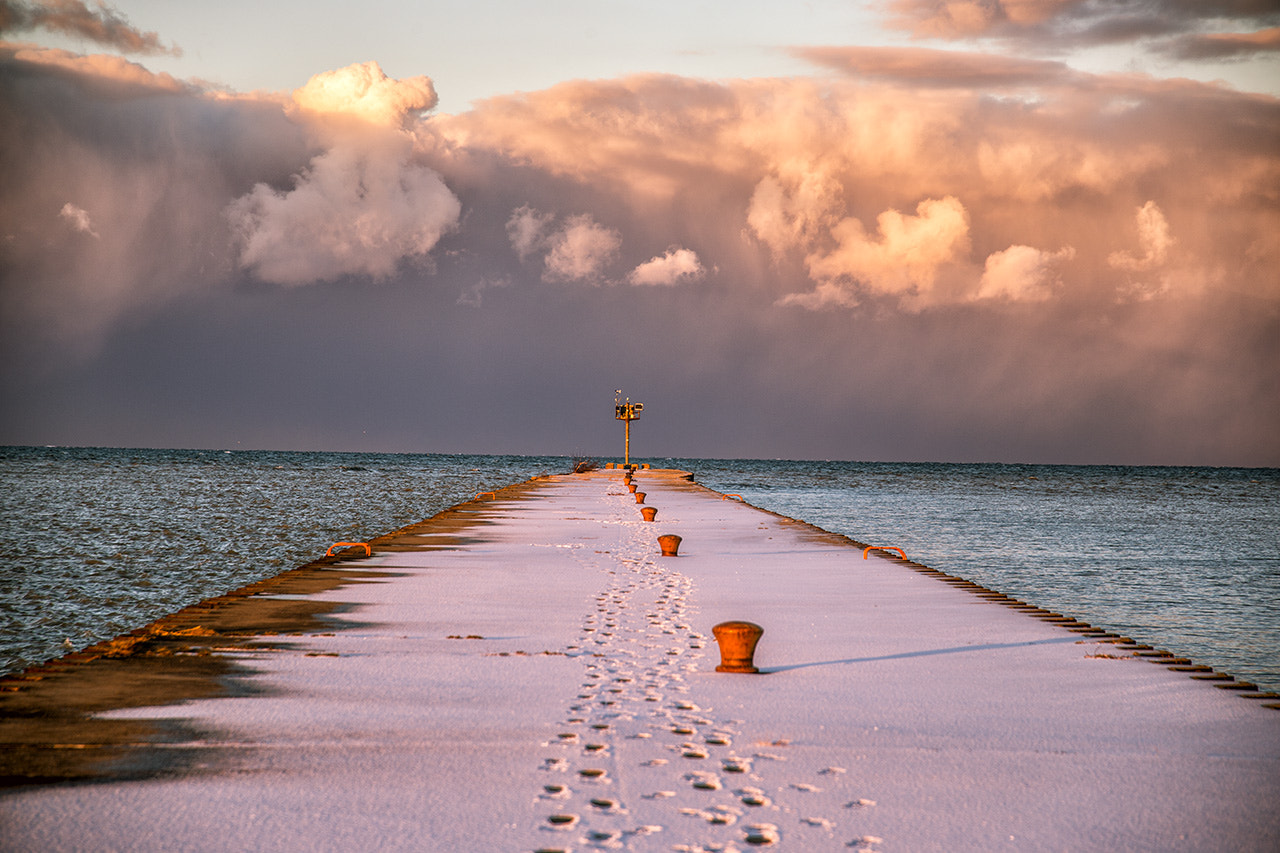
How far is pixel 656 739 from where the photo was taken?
314 inches

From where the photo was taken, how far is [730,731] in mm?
8242

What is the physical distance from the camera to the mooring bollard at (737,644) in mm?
10198

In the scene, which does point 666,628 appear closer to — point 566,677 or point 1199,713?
point 566,677

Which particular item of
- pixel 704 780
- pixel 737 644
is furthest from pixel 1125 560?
pixel 704 780

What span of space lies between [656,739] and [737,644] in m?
2.44

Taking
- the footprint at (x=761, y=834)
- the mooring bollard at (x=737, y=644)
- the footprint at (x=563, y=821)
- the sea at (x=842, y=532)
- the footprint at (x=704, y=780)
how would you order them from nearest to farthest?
the footprint at (x=761, y=834)
the footprint at (x=563, y=821)
the footprint at (x=704, y=780)
the mooring bollard at (x=737, y=644)
the sea at (x=842, y=532)

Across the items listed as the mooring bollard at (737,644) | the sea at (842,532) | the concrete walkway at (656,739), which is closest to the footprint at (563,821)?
the concrete walkway at (656,739)

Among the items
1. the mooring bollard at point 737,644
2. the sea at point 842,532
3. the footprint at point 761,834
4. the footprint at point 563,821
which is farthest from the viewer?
the sea at point 842,532

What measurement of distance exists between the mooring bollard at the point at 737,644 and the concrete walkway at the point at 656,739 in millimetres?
270

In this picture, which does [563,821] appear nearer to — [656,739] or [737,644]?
[656,739]

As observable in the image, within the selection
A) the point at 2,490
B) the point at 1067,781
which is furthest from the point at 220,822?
the point at 2,490

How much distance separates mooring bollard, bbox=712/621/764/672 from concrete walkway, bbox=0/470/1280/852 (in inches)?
10.6

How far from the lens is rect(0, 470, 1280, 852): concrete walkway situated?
6.18 meters

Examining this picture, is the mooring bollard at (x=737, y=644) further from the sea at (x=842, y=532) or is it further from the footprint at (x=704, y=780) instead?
the sea at (x=842, y=532)
